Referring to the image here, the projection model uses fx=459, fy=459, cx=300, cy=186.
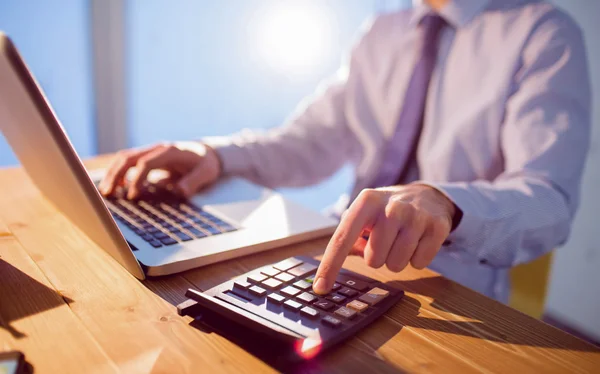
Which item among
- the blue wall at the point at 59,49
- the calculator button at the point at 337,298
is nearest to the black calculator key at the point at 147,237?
the calculator button at the point at 337,298

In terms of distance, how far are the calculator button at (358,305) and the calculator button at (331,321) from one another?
34mm

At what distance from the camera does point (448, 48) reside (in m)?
1.04

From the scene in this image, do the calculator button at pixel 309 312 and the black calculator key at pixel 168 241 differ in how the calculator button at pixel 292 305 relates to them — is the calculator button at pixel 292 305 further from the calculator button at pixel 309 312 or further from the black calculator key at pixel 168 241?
the black calculator key at pixel 168 241

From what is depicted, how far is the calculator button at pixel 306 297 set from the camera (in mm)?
433

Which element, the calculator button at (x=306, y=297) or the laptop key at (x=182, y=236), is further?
the laptop key at (x=182, y=236)

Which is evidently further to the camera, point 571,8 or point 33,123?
point 571,8

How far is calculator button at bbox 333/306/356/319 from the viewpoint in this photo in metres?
0.42

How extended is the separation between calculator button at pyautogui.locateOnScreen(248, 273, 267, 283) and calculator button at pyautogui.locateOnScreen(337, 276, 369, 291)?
8 centimetres

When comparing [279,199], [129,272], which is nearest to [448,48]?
[279,199]

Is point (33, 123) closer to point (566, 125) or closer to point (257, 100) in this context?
point (566, 125)

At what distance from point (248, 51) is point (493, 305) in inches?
73.4

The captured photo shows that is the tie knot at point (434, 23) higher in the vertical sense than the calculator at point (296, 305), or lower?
higher

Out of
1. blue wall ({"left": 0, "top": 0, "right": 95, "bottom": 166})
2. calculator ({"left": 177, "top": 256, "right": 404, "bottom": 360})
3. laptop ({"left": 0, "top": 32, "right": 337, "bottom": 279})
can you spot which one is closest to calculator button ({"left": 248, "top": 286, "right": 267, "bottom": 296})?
calculator ({"left": 177, "top": 256, "right": 404, "bottom": 360})

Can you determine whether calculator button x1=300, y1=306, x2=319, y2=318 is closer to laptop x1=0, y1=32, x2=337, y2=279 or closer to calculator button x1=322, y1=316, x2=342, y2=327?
calculator button x1=322, y1=316, x2=342, y2=327
